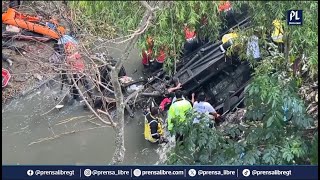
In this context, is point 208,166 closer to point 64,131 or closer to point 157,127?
point 157,127

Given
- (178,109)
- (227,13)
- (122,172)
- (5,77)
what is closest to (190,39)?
(227,13)

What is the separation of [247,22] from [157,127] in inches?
69.9

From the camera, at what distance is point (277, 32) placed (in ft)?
21.5

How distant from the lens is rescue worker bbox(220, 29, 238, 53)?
7.02 metres

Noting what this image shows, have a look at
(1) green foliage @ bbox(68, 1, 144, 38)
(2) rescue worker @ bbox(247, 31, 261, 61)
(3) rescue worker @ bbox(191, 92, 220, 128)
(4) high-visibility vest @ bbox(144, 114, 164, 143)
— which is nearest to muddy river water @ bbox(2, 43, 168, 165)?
(4) high-visibility vest @ bbox(144, 114, 164, 143)

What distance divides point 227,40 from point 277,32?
0.88m

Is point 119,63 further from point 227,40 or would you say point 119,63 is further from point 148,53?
point 227,40

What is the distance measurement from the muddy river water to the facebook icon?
169 cm

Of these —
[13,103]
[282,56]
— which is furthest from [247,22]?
[13,103]

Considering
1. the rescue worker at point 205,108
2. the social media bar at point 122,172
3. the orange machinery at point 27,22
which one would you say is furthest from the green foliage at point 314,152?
the orange machinery at point 27,22

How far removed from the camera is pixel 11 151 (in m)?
7.28

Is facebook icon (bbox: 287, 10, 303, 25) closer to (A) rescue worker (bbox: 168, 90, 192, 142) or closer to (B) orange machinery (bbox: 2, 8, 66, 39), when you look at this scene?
(A) rescue worker (bbox: 168, 90, 192, 142)

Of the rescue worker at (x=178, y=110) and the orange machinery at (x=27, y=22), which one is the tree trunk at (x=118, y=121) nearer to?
the rescue worker at (x=178, y=110)

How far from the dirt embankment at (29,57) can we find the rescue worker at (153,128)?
1.32 m
